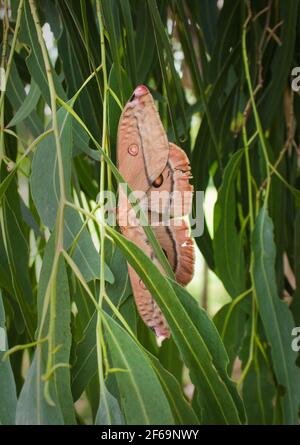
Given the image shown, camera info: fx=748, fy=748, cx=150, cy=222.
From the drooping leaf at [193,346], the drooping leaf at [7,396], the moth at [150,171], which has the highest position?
the moth at [150,171]

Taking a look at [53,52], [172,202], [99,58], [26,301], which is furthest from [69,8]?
[53,52]

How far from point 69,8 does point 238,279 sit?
39 cm

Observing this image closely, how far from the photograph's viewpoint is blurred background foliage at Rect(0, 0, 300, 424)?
1.79 ft

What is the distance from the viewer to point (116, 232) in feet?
1.85

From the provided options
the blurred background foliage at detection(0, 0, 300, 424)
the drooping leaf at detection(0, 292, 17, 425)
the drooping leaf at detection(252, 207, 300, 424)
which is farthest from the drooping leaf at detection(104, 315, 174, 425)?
the drooping leaf at detection(252, 207, 300, 424)

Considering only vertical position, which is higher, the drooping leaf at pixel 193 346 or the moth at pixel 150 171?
the moth at pixel 150 171

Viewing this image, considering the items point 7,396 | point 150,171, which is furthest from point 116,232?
point 7,396

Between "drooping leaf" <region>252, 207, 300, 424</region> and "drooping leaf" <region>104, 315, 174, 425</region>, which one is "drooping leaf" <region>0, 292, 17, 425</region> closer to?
"drooping leaf" <region>104, 315, 174, 425</region>

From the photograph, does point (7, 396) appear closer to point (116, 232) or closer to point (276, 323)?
point (116, 232)

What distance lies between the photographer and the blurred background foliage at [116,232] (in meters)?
0.55

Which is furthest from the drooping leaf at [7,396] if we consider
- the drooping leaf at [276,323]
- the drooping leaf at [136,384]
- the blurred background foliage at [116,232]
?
the drooping leaf at [276,323]

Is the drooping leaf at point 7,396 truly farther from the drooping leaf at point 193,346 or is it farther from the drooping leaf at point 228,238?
the drooping leaf at point 228,238

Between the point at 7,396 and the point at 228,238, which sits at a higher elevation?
the point at 228,238
